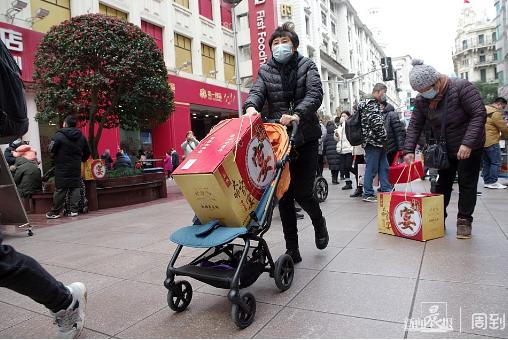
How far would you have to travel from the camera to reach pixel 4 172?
16.5 feet

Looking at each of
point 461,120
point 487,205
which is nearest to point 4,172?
point 461,120

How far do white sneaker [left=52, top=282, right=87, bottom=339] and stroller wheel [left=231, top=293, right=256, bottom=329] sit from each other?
889 millimetres

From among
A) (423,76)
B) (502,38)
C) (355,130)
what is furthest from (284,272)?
(502,38)

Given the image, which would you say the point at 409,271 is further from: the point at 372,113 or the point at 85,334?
the point at 372,113

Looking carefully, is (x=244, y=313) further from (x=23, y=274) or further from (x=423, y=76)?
(x=423, y=76)

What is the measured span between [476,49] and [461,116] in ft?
341

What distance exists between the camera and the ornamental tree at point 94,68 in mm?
8594

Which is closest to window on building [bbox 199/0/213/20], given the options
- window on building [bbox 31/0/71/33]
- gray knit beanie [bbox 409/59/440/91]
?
window on building [bbox 31/0/71/33]

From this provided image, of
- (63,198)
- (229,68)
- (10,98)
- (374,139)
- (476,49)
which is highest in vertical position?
(476,49)

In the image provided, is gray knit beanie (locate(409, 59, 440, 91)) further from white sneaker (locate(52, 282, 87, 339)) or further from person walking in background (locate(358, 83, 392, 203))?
white sneaker (locate(52, 282, 87, 339))

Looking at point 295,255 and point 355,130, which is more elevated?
point 355,130

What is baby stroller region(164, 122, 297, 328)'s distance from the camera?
2332 mm

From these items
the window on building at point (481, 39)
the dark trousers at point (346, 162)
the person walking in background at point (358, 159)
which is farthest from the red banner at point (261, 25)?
the window on building at point (481, 39)

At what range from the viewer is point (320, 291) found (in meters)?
2.85
